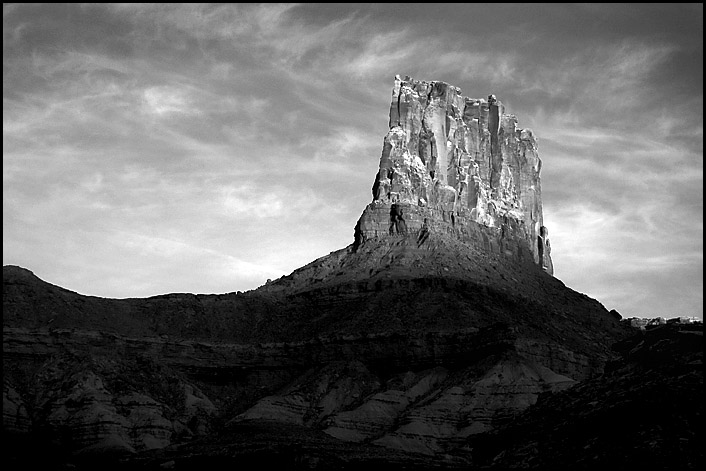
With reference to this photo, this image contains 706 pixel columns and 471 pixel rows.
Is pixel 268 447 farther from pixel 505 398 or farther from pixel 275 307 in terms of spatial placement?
pixel 275 307

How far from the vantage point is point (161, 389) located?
161 metres

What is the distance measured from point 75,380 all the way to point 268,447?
38.6 metres

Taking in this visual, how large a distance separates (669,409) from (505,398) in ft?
258

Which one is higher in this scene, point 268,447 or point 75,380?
point 75,380

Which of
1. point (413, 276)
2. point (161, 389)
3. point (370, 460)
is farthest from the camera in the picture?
point (413, 276)

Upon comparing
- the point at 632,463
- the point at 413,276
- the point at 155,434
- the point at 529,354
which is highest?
the point at 413,276

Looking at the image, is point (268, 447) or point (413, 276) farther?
point (413, 276)

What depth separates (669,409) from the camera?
238 feet

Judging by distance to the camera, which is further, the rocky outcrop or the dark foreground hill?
the rocky outcrop

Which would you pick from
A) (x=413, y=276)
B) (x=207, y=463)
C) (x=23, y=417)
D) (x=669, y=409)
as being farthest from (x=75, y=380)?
(x=669, y=409)

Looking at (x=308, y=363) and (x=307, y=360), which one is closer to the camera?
(x=308, y=363)

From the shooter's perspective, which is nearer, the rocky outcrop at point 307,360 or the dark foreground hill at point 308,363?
the dark foreground hill at point 308,363

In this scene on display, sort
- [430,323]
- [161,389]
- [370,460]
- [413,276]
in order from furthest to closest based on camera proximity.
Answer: [413,276], [430,323], [161,389], [370,460]

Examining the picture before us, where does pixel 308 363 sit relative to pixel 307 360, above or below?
below
